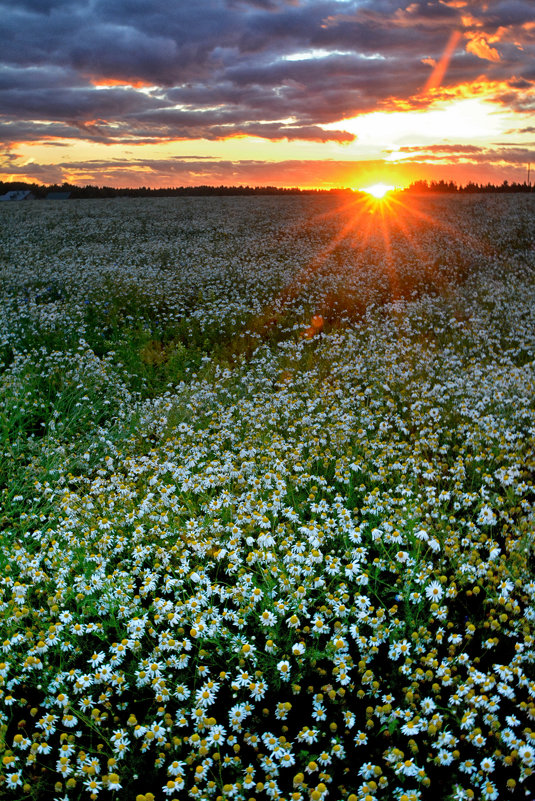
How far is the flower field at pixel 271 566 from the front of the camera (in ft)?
11.6

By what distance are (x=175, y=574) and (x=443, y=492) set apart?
2.91m

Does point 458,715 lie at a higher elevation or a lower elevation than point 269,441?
lower

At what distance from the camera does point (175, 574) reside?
4965mm

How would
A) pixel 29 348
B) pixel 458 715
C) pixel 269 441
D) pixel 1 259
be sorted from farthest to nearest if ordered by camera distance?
pixel 1 259 → pixel 29 348 → pixel 269 441 → pixel 458 715

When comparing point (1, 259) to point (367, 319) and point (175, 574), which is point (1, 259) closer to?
point (367, 319)

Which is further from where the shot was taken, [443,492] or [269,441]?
[269,441]

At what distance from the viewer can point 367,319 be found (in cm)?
1336

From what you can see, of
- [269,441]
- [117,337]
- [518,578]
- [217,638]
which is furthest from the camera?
[117,337]

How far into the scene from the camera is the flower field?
11.6 ft

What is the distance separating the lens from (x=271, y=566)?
456 cm

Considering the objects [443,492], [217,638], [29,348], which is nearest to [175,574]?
[217,638]

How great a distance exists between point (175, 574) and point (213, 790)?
6.26 ft

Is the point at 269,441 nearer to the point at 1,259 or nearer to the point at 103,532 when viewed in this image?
the point at 103,532

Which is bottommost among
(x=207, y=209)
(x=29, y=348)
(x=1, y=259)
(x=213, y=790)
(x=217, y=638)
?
(x=213, y=790)
